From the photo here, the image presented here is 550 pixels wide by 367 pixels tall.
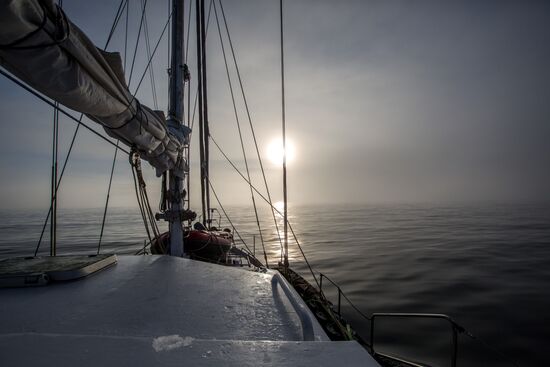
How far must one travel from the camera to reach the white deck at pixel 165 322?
164 cm

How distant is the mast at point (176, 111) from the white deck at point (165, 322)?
1.72 metres

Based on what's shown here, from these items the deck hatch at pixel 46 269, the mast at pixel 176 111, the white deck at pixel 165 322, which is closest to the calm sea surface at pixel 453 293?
the white deck at pixel 165 322

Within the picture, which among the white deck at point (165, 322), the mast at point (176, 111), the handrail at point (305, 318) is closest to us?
the white deck at point (165, 322)

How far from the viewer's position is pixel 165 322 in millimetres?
2744

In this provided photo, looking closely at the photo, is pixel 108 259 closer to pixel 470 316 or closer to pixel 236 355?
pixel 236 355

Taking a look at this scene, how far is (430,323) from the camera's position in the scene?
8688mm

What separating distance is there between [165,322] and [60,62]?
2.59 metres

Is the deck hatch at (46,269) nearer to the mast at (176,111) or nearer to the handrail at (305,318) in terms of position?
the mast at (176,111)

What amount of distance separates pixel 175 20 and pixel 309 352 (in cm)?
882

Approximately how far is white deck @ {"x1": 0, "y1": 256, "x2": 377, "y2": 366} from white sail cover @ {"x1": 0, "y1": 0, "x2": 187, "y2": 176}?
1.98 m

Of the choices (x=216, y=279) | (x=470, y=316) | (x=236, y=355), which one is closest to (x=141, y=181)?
(x=216, y=279)

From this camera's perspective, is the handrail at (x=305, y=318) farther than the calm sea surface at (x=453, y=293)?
No

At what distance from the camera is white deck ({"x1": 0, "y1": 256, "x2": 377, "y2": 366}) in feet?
5.37

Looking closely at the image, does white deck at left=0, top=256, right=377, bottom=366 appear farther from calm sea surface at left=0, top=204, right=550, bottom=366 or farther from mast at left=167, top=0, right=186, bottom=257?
calm sea surface at left=0, top=204, right=550, bottom=366
